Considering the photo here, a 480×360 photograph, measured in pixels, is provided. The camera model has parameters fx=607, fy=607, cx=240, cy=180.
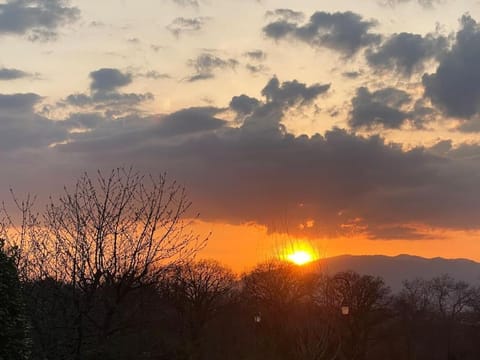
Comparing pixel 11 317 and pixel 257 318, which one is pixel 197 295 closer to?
pixel 257 318

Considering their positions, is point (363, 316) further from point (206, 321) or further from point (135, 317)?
point (135, 317)

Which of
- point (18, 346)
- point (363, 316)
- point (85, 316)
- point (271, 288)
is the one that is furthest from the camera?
point (271, 288)

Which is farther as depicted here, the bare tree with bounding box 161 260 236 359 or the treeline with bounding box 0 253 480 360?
the bare tree with bounding box 161 260 236 359

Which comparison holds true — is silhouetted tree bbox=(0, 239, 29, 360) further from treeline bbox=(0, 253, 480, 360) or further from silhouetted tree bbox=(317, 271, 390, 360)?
silhouetted tree bbox=(317, 271, 390, 360)

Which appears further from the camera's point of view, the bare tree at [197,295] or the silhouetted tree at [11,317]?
the bare tree at [197,295]

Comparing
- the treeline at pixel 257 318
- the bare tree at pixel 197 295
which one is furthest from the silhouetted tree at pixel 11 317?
the bare tree at pixel 197 295

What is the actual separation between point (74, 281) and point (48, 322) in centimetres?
177

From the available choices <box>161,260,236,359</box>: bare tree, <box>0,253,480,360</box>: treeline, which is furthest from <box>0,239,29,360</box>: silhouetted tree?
<box>161,260,236,359</box>: bare tree

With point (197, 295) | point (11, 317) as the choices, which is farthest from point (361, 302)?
point (11, 317)

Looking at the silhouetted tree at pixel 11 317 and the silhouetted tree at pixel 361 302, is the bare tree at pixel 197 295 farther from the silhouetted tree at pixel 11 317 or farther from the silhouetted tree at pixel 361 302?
the silhouetted tree at pixel 11 317

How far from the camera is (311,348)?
2019 cm

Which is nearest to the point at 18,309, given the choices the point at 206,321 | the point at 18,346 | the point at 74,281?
the point at 18,346

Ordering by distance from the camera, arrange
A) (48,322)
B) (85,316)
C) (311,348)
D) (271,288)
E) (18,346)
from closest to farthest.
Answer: (18,346) < (85,316) < (48,322) < (311,348) < (271,288)

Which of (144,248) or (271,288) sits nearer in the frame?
(144,248)
